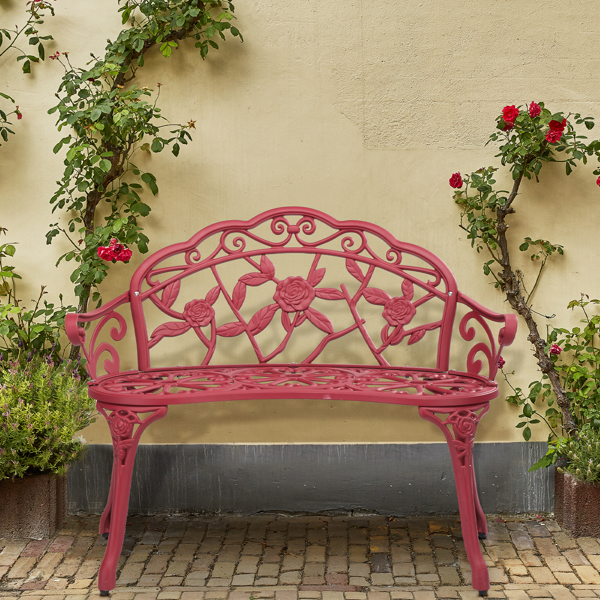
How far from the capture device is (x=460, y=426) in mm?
2357

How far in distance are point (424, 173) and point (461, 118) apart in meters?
0.32

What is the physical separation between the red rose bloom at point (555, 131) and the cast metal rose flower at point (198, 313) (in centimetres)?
171

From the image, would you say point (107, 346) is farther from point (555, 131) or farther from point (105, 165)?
point (555, 131)

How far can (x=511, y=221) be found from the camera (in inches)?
126

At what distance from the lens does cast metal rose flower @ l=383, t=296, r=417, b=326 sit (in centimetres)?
294

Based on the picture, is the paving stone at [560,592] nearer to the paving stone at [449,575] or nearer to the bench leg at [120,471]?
the paving stone at [449,575]

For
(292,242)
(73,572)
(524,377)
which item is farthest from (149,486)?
(524,377)

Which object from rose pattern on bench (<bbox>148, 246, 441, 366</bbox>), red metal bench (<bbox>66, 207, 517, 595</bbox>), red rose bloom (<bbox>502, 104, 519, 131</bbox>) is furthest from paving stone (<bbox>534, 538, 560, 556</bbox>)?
red rose bloom (<bbox>502, 104, 519, 131</bbox>)

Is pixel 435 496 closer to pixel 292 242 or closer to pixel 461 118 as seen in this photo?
pixel 292 242

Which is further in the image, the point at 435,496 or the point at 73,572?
the point at 435,496

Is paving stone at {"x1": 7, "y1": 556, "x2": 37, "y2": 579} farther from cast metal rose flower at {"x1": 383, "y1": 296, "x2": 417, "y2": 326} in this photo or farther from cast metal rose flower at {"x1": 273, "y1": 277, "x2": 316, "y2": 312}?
cast metal rose flower at {"x1": 383, "y1": 296, "x2": 417, "y2": 326}

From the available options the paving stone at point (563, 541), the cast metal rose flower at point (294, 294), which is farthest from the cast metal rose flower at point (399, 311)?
the paving stone at point (563, 541)

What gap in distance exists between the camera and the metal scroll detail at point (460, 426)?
236 centimetres

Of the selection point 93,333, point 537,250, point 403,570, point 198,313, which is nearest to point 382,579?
point 403,570
